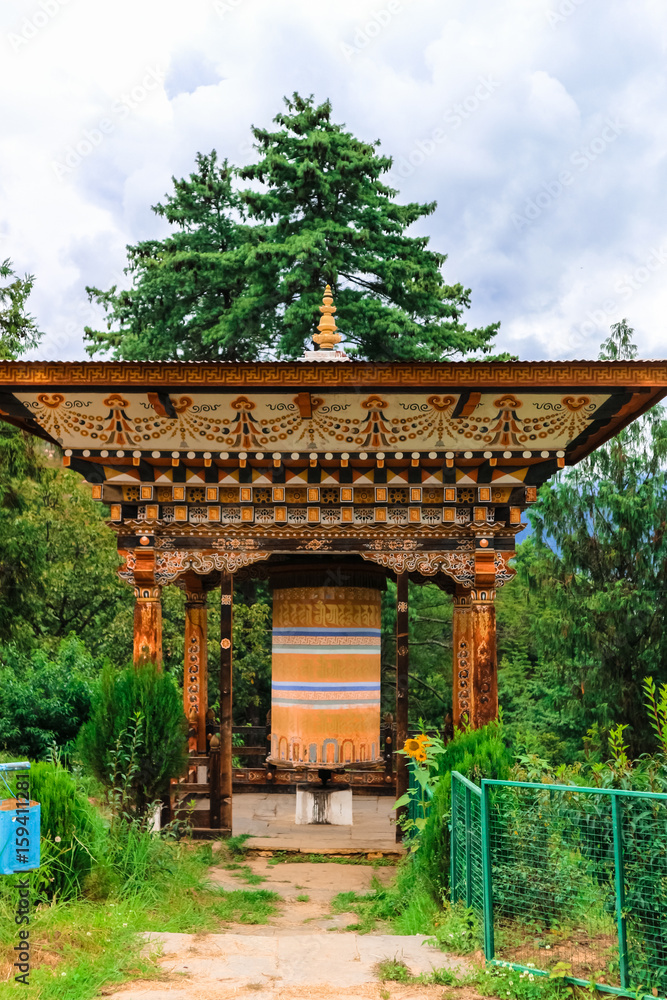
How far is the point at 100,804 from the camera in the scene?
823cm

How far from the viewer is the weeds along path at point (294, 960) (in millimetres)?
5117

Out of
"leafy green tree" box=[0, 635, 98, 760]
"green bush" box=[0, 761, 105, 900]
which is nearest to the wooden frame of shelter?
"green bush" box=[0, 761, 105, 900]

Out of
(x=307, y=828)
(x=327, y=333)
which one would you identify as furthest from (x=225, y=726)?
(x=327, y=333)

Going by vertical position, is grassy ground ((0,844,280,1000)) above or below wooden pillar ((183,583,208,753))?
below

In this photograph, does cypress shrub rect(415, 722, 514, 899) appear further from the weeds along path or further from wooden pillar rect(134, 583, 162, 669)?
wooden pillar rect(134, 583, 162, 669)

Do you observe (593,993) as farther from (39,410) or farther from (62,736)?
(62,736)

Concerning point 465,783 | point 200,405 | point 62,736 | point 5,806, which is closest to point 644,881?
point 465,783

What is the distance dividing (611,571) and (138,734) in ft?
42.2

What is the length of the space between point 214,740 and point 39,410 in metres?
3.57

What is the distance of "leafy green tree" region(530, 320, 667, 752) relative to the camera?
58.5 ft

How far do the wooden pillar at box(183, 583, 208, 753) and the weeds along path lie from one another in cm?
472

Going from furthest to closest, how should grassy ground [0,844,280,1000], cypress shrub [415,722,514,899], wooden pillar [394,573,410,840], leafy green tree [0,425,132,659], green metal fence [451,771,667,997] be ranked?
leafy green tree [0,425,132,659]
wooden pillar [394,573,410,840]
cypress shrub [415,722,514,899]
grassy ground [0,844,280,1000]
green metal fence [451,771,667,997]

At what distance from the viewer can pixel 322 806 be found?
10586 millimetres

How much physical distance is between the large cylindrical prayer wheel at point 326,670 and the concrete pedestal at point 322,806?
416mm
